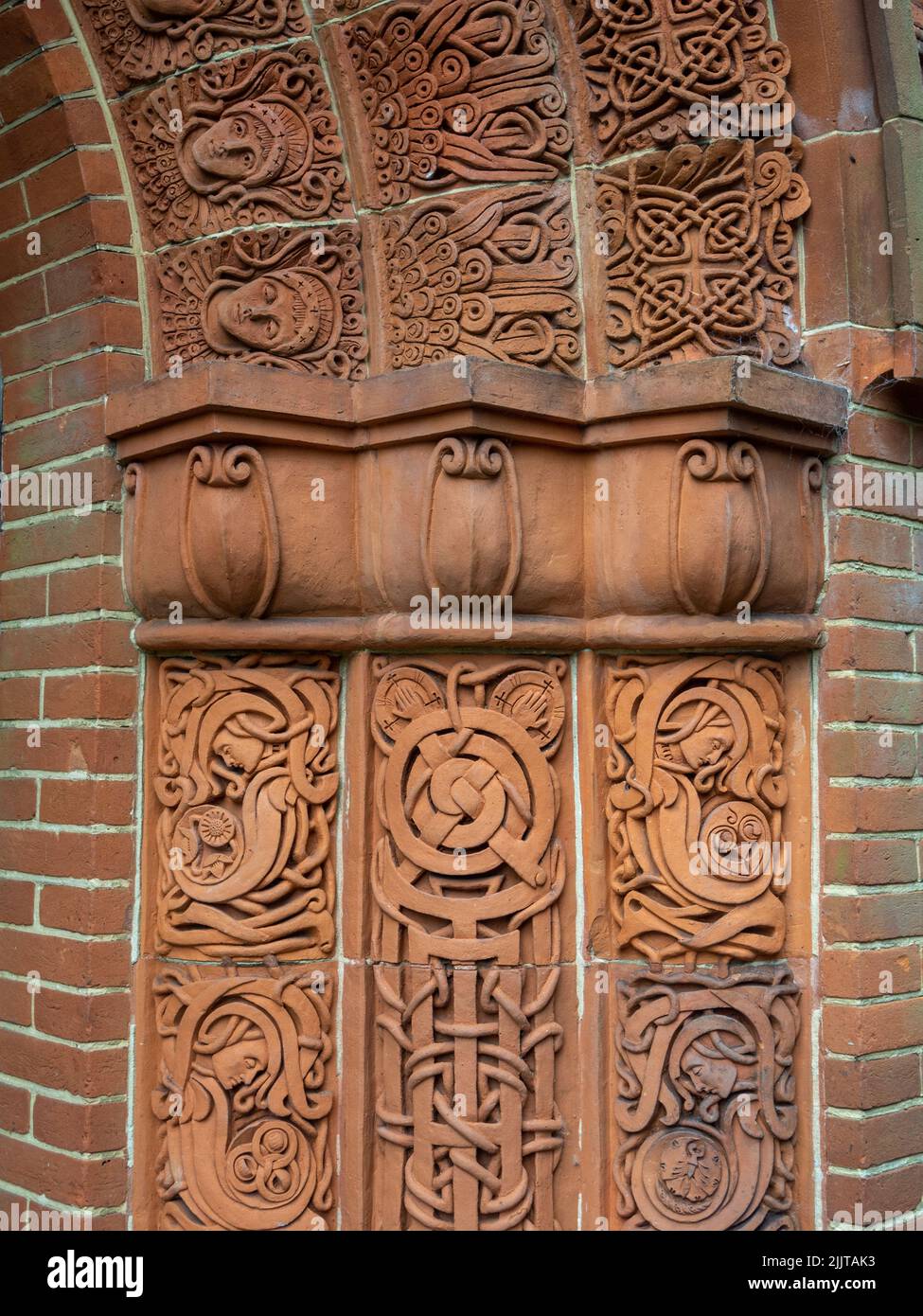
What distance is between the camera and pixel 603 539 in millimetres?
2006

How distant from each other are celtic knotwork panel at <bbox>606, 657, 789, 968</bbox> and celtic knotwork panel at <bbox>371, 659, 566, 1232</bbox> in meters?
0.13

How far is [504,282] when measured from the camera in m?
2.01

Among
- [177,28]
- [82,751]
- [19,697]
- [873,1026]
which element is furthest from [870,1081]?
[177,28]

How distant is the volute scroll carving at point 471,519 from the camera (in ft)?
6.36

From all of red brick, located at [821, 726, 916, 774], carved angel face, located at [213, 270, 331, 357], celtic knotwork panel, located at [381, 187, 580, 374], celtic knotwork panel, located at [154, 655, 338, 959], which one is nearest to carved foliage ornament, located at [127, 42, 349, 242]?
carved angel face, located at [213, 270, 331, 357]

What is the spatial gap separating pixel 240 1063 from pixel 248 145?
1.69 m

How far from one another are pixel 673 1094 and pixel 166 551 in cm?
132

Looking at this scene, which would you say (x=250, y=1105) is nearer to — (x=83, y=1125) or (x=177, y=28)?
(x=83, y=1125)

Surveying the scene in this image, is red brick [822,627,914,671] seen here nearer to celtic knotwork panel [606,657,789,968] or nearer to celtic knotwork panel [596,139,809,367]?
celtic knotwork panel [606,657,789,968]

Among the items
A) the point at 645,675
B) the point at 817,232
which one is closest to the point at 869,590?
the point at 645,675

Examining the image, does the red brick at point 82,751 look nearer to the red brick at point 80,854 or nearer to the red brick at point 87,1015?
the red brick at point 80,854

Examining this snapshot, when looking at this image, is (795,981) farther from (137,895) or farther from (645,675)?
(137,895)

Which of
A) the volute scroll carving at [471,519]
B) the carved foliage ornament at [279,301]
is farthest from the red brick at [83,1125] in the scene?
the carved foliage ornament at [279,301]

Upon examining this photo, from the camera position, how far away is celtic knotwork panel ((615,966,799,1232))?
1.92 meters
